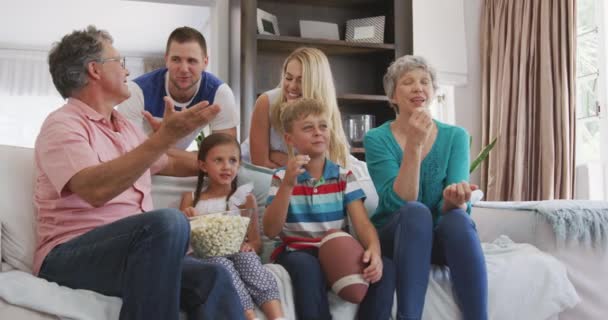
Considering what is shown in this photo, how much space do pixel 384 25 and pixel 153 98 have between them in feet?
6.44

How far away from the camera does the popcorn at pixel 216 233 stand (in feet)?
5.04

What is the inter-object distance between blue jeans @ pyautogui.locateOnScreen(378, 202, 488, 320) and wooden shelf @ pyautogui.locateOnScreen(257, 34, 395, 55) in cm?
209

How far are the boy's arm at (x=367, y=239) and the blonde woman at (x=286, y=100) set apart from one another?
502 millimetres

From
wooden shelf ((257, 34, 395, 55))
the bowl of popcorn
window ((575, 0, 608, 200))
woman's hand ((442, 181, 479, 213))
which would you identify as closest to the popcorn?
the bowl of popcorn

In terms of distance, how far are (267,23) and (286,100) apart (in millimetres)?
1391

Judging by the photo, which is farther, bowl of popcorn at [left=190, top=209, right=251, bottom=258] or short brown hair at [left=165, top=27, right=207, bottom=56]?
short brown hair at [left=165, top=27, right=207, bottom=56]

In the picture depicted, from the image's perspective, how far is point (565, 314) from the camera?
187 cm

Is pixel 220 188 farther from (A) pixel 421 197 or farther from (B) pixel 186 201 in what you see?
→ (A) pixel 421 197

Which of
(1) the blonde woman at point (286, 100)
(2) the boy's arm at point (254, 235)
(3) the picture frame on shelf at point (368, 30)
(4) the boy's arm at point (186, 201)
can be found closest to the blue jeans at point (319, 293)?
(2) the boy's arm at point (254, 235)

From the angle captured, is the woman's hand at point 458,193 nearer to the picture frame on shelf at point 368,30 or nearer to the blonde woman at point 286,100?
the blonde woman at point 286,100

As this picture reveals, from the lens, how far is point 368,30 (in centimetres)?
381

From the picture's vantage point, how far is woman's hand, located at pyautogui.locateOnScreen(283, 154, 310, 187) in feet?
5.39

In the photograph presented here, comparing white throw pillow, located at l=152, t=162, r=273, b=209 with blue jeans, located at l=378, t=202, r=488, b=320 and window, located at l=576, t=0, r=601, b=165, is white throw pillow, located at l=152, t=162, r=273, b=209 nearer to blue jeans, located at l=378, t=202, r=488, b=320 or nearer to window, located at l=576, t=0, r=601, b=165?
blue jeans, located at l=378, t=202, r=488, b=320

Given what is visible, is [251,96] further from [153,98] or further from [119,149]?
[119,149]
